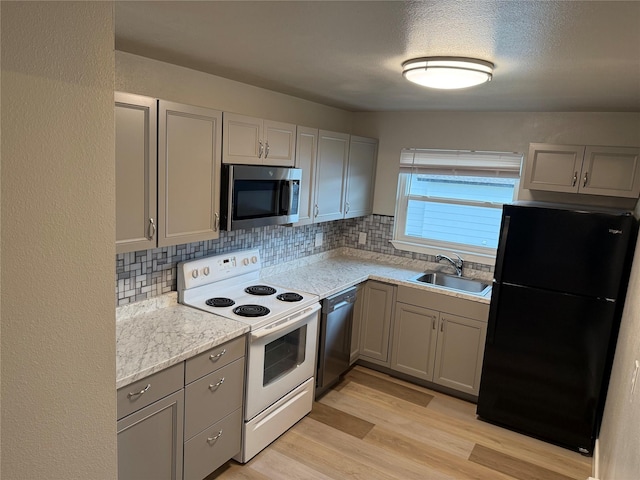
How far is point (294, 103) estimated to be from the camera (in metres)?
3.50

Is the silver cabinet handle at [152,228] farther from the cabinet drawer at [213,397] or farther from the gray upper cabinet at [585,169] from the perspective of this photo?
the gray upper cabinet at [585,169]

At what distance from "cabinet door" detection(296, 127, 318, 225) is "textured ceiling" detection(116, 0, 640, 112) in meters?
0.42

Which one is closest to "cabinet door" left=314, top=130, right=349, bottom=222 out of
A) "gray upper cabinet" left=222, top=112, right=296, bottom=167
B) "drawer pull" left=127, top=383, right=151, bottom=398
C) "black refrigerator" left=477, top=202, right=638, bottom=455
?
"gray upper cabinet" left=222, top=112, right=296, bottom=167

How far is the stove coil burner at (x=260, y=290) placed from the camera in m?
3.13

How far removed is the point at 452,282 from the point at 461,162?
3.39ft

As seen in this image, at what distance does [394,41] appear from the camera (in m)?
1.82

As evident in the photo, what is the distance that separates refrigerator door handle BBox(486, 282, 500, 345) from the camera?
3.16 meters

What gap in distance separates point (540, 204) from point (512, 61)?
1.47m

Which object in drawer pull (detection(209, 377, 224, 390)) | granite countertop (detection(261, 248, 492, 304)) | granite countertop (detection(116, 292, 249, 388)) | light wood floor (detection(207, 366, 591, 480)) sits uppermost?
granite countertop (detection(261, 248, 492, 304))

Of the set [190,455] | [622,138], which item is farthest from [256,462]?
[622,138]

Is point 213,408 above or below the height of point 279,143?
below

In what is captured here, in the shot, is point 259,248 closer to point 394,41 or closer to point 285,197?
point 285,197

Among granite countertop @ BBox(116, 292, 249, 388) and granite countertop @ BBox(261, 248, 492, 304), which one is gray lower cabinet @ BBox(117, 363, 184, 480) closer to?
granite countertop @ BBox(116, 292, 249, 388)

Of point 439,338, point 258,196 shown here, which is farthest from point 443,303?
point 258,196
